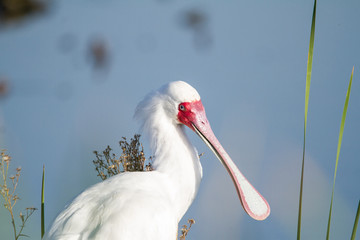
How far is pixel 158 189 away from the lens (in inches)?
74.9

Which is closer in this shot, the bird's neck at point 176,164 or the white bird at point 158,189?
the white bird at point 158,189

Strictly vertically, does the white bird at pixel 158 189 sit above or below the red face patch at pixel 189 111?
below

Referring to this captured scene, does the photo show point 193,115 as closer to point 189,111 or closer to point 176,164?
point 189,111

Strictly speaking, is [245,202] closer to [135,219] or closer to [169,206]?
[169,206]

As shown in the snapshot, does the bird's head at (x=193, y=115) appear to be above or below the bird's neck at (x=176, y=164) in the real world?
above

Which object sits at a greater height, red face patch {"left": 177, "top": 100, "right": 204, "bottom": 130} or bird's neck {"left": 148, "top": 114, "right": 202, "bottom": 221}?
red face patch {"left": 177, "top": 100, "right": 204, "bottom": 130}

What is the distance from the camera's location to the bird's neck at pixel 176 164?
6.57 ft

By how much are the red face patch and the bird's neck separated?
0.25 ft

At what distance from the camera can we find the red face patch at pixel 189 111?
1990 mm

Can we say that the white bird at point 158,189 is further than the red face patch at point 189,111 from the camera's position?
No

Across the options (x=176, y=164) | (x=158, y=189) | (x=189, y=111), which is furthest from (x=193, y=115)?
(x=158, y=189)

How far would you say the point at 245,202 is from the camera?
6.78 ft

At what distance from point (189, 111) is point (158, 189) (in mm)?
353

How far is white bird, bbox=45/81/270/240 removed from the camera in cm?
167
